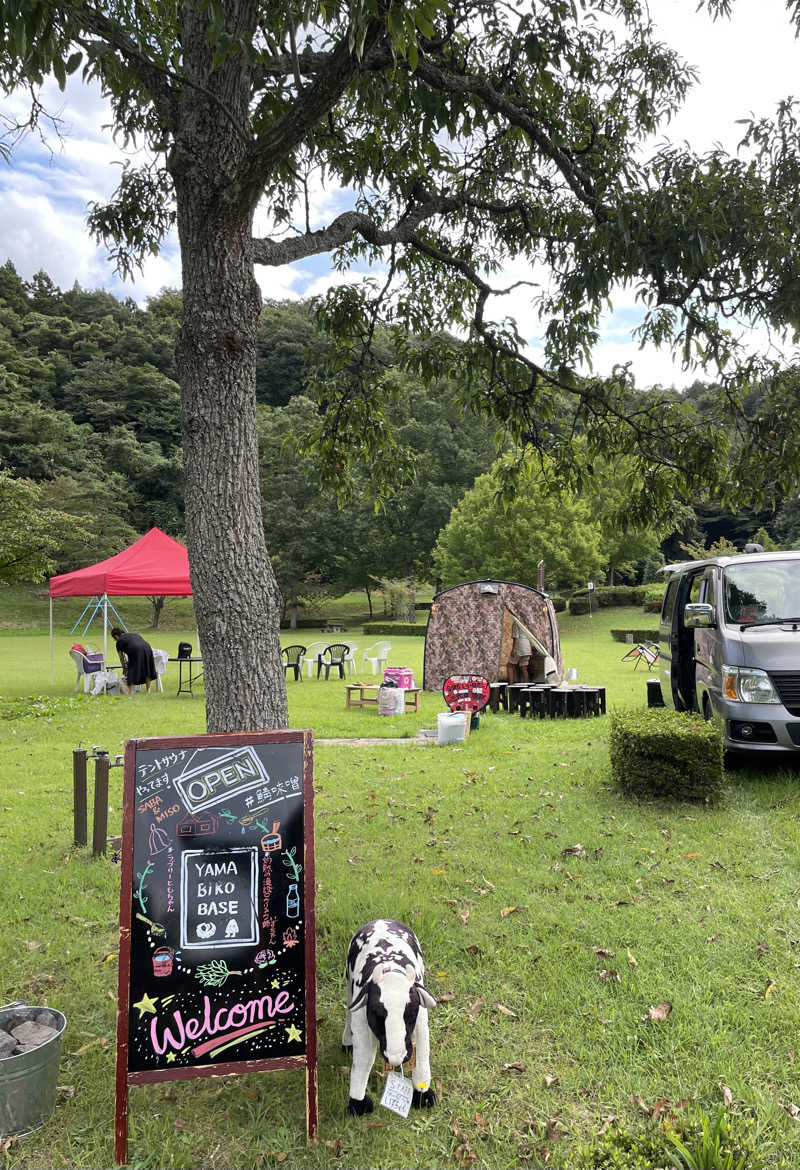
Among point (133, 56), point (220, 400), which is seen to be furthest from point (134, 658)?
point (133, 56)

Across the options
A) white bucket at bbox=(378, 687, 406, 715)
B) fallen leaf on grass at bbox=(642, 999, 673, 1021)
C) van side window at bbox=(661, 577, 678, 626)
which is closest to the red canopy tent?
white bucket at bbox=(378, 687, 406, 715)

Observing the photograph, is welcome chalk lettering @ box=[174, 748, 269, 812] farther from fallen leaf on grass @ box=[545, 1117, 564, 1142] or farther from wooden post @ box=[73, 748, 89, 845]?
wooden post @ box=[73, 748, 89, 845]

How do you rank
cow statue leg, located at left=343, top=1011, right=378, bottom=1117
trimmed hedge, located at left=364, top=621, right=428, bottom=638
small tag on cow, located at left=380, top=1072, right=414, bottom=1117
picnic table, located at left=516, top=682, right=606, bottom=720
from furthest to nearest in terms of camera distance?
trimmed hedge, located at left=364, top=621, right=428, bottom=638, picnic table, located at left=516, top=682, right=606, bottom=720, cow statue leg, located at left=343, top=1011, right=378, bottom=1117, small tag on cow, located at left=380, top=1072, right=414, bottom=1117

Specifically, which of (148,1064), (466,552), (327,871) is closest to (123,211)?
(327,871)

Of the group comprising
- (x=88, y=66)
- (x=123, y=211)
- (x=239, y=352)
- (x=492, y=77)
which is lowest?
(x=239, y=352)

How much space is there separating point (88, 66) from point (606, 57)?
4.01m

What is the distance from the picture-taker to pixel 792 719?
6.38 metres

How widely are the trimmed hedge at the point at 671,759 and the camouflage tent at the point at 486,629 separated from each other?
7.59 metres

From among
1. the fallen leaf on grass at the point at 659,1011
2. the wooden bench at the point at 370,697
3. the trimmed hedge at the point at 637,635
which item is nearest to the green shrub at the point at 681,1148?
the fallen leaf on grass at the point at 659,1011

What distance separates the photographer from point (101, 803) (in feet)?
17.7

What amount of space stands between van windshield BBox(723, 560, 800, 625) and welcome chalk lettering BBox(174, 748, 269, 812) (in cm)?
547

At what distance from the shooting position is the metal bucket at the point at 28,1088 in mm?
2658

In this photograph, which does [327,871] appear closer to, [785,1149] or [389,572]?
[785,1149]

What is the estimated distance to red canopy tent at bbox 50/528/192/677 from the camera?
14.2m
